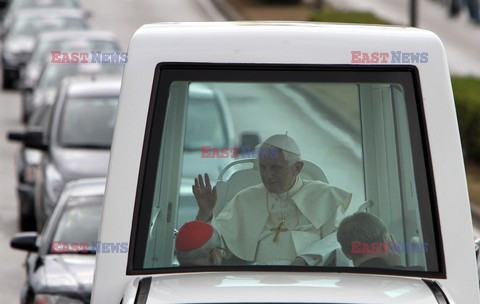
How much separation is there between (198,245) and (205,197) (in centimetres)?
23

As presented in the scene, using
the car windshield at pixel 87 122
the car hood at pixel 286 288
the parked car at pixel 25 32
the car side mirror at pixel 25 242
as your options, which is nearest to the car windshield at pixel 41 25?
the parked car at pixel 25 32

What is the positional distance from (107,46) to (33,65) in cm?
306

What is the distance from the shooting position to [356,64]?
4.46 m

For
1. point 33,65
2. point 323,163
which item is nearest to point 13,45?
point 33,65

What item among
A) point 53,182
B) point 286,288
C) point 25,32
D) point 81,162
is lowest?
point 286,288

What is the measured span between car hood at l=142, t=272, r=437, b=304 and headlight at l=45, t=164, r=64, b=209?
7.87 m

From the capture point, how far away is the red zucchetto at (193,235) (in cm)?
451

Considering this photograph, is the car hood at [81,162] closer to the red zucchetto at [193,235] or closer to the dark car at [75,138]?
the dark car at [75,138]

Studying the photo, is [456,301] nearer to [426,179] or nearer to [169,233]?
[426,179]

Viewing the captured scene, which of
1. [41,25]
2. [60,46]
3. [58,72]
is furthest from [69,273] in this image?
[41,25]

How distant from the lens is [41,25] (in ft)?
97.1

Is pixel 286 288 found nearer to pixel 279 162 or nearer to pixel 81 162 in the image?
pixel 279 162

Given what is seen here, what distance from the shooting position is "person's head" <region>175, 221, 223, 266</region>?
4.48m

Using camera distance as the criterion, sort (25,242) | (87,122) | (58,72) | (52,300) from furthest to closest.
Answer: (58,72), (87,122), (25,242), (52,300)
